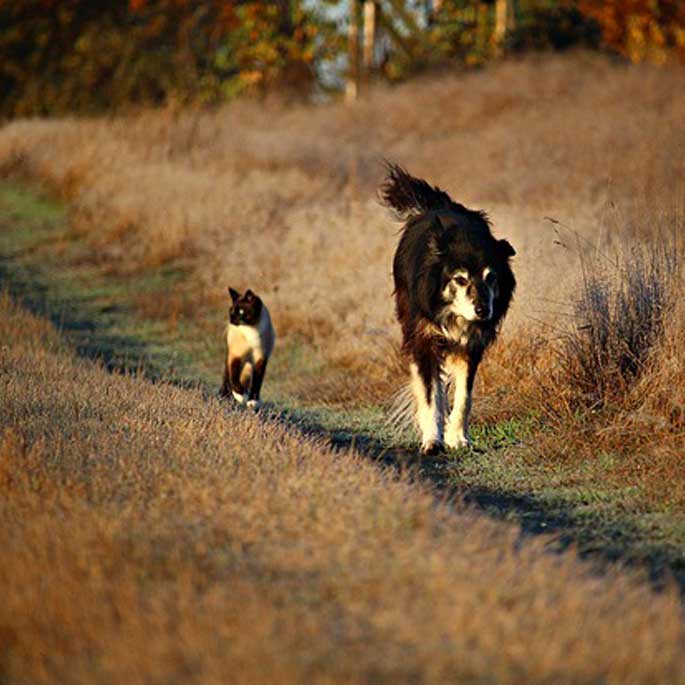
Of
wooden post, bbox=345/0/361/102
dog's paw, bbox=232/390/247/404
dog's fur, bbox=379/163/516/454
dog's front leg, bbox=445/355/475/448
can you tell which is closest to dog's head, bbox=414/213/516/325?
dog's fur, bbox=379/163/516/454

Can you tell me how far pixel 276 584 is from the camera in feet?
14.0

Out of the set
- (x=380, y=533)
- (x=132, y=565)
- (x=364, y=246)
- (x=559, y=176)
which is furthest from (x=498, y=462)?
(x=559, y=176)

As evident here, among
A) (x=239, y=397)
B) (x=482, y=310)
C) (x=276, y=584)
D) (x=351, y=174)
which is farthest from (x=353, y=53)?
(x=276, y=584)

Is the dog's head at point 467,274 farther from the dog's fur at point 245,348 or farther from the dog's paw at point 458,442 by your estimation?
the dog's fur at point 245,348

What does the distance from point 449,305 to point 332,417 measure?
2.06 metres

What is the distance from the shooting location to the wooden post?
112 ft

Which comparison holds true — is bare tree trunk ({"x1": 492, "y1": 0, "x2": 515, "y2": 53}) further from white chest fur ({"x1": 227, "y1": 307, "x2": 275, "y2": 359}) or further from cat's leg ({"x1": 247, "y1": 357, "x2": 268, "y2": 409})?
cat's leg ({"x1": 247, "y1": 357, "x2": 268, "y2": 409})

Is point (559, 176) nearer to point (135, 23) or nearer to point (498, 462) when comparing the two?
point (498, 462)

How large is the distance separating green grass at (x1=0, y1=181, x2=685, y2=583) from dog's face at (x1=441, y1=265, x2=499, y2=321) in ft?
3.09

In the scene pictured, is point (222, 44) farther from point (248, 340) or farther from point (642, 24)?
point (248, 340)

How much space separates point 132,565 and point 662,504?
3116 mm

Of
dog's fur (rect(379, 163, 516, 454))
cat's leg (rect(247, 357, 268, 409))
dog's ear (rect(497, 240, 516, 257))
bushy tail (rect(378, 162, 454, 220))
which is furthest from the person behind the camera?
cat's leg (rect(247, 357, 268, 409))

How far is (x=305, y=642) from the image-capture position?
12.3ft

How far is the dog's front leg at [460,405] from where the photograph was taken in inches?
311
